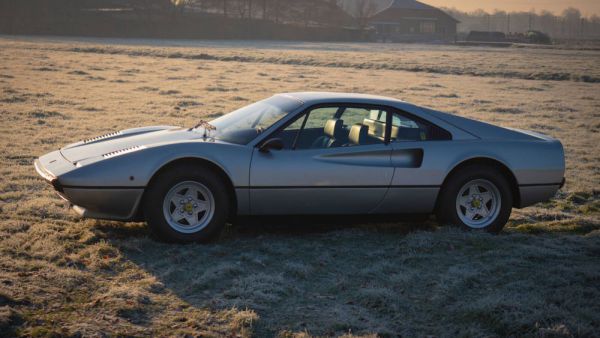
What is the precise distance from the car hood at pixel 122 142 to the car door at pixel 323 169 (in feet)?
2.57

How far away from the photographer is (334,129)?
6.59m

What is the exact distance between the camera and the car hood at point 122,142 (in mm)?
6250

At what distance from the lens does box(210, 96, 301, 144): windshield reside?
6406 mm

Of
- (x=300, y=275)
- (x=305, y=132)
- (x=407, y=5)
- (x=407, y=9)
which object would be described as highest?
(x=407, y=5)

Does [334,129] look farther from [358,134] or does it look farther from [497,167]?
[497,167]

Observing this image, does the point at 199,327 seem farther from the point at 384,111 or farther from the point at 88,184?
the point at 384,111

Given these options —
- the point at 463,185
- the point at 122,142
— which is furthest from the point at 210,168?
the point at 463,185

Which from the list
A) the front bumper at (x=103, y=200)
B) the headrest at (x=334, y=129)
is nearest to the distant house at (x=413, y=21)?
the headrest at (x=334, y=129)

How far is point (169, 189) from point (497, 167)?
301 centimetres

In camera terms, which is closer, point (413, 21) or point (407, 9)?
point (407, 9)

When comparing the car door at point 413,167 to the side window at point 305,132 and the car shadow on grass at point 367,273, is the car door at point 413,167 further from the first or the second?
the side window at point 305,132

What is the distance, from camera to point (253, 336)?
4.34 metres

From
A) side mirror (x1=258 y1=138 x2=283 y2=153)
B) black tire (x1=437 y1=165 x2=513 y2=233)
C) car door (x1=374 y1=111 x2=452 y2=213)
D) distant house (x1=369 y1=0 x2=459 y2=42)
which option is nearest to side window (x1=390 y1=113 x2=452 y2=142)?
car door (x1=374 y1=111 x2=452 y2=213)

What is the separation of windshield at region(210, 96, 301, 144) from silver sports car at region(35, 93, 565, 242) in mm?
17
